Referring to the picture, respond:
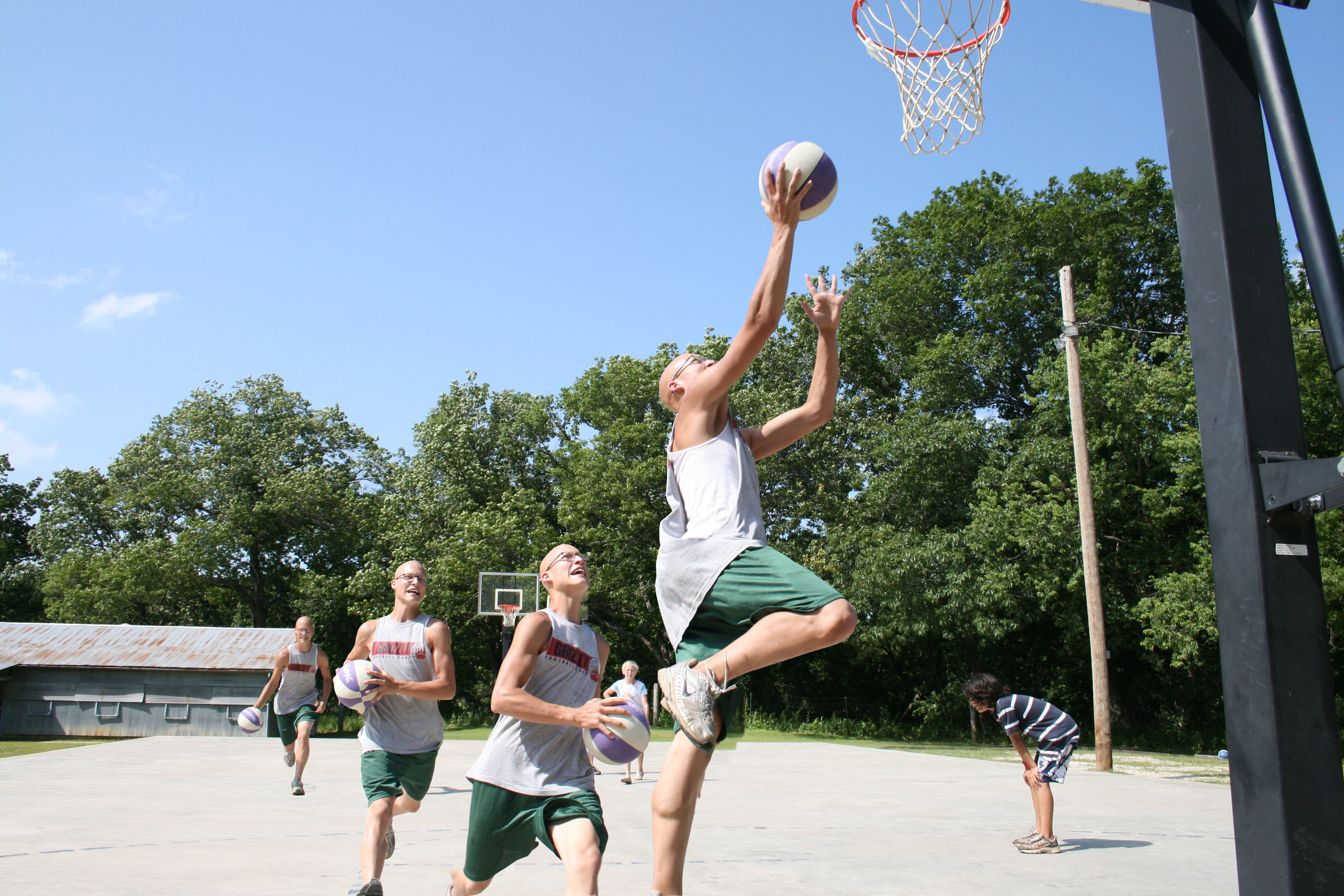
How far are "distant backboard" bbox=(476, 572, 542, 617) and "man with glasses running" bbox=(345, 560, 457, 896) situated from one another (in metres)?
18.6

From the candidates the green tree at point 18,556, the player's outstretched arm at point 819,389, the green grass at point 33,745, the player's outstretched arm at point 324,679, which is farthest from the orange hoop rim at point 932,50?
the green tree at point 18,556

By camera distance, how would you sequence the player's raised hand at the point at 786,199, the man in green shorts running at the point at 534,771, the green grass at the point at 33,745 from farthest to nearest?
the green grass at the point at 33,745
the man in green shorts running at the point at 534,771
the player's raised hand at the point at 786,199

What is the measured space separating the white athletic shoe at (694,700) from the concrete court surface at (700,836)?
121 inches

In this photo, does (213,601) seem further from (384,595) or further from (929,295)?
(929,295)

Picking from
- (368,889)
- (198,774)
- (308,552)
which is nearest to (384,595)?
(308,552)

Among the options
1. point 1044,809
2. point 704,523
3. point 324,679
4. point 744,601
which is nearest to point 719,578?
point 744,601

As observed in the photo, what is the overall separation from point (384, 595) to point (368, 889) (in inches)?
1379

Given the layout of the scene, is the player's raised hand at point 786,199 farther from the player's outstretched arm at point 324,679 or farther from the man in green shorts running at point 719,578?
the player's outstretched arm at point 324,679

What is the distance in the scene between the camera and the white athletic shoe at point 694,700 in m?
3.30

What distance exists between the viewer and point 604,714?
12.3 feet

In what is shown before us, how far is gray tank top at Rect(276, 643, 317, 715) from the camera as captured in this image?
453 inches

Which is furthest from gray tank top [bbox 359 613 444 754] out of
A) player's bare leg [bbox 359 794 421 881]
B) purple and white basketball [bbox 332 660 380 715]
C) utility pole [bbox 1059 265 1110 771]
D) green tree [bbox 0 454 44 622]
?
green tree [bbox 0 454 44 622]

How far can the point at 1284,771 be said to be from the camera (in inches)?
119

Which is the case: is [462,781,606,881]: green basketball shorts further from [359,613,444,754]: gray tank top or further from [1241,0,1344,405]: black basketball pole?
[1241,0,1344,405]: black basketball pole
